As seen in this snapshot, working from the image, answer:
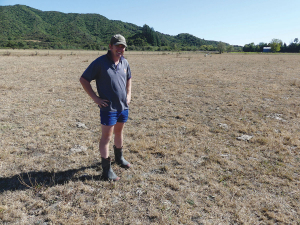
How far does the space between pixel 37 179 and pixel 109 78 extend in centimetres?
219

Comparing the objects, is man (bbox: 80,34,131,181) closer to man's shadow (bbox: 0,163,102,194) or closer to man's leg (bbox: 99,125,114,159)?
man's leg (bbox: 99,125,114,159)

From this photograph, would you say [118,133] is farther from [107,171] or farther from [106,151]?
[107,171]

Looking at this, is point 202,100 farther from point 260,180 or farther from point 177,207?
point 177,207

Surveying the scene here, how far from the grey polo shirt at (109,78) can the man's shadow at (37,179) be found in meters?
1.44

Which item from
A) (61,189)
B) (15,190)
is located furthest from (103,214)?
(15,190)

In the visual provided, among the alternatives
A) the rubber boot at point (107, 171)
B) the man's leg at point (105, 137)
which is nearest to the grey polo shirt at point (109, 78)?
the man's leg at point (105, 137)

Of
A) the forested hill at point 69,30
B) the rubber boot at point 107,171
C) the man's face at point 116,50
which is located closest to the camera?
the man's face at point 116,50

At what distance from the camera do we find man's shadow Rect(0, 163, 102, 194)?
3.12 m

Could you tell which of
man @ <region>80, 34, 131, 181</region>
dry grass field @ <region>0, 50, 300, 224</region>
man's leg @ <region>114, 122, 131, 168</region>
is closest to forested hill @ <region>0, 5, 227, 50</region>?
dry grass field @ <region>0, 50, 300, 224</region>

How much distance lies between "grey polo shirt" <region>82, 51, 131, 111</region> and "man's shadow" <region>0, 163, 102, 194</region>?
1.44 metres

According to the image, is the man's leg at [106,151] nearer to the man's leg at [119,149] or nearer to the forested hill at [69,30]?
the man's leg at [119,149]

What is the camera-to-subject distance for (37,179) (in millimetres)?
3326

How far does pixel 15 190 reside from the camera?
9.96 feet

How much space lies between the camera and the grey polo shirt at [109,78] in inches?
110
